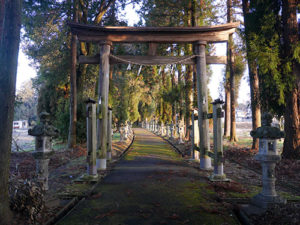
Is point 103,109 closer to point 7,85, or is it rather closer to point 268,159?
point 7,85

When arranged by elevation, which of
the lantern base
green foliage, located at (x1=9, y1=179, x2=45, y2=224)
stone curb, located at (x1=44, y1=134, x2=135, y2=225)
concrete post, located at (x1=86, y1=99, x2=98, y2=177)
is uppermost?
concrete post, located at (x1=86, y1=99, x2=98, y2=177)

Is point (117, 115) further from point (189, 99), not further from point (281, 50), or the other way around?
point (281, 50)

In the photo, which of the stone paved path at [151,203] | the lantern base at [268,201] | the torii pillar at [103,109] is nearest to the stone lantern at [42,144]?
the stone paved path at [151,203]

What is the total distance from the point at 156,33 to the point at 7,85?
5840mm

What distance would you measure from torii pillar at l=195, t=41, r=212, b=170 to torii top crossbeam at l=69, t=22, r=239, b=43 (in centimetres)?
37

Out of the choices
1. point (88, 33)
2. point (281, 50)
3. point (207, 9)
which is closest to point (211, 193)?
point (88, 33)

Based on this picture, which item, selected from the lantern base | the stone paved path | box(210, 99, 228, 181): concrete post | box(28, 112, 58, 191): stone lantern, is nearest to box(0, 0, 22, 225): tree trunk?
the stone paved path

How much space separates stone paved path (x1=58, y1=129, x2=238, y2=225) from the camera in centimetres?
357

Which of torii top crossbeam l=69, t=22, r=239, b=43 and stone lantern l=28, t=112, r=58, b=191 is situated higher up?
torii top crossbeam l=69, t=22, r=239, b=43

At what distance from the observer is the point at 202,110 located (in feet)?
26.0

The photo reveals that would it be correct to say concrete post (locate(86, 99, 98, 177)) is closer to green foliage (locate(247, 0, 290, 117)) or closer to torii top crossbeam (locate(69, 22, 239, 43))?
torii top crossbeam (locate(69, 22, 239, 43))

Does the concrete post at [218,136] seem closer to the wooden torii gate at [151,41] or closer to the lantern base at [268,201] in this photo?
the wooden torii gate at [151,41]

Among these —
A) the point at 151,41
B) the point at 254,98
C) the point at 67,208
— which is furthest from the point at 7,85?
the point at 254,98

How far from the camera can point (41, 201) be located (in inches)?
138
